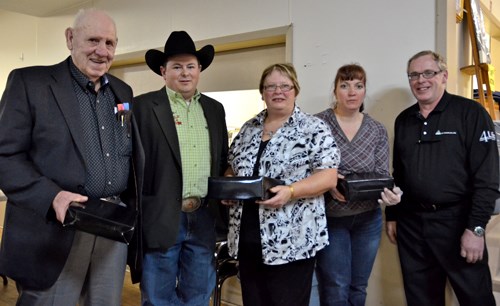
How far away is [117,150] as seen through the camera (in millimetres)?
1417

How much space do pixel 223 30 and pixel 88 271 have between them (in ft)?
6.23

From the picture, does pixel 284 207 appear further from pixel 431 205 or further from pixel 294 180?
pixel 431 205

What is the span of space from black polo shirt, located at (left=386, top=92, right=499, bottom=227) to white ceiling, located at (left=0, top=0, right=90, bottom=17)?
3.17m

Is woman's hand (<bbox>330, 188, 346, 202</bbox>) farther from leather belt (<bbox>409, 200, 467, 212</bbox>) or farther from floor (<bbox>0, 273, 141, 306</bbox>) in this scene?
floor (<bbox>0, 273, 141, 306</bbox>)

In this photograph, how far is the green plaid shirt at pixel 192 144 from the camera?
65.5 inches

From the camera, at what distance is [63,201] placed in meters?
1.19

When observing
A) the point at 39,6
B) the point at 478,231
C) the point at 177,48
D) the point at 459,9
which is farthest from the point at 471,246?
the point at 39,6

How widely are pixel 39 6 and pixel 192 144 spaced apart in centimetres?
299

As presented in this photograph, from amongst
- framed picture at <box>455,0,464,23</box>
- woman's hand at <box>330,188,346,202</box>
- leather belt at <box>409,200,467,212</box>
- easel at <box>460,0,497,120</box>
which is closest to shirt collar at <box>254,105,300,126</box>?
woman's hand at <box>330,188,346,202</box>

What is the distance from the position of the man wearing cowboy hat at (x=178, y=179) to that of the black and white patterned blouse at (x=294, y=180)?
0.21 metres

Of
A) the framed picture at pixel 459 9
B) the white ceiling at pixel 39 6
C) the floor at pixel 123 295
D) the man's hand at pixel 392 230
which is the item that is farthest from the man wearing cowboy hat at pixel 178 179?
the white ceiling at pixel 39 6

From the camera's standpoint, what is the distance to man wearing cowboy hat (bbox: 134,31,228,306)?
63.5 inches

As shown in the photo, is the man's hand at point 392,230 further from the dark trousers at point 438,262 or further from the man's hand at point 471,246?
the man's hand at point 471,246

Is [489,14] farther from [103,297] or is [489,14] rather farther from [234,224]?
[103,297]
